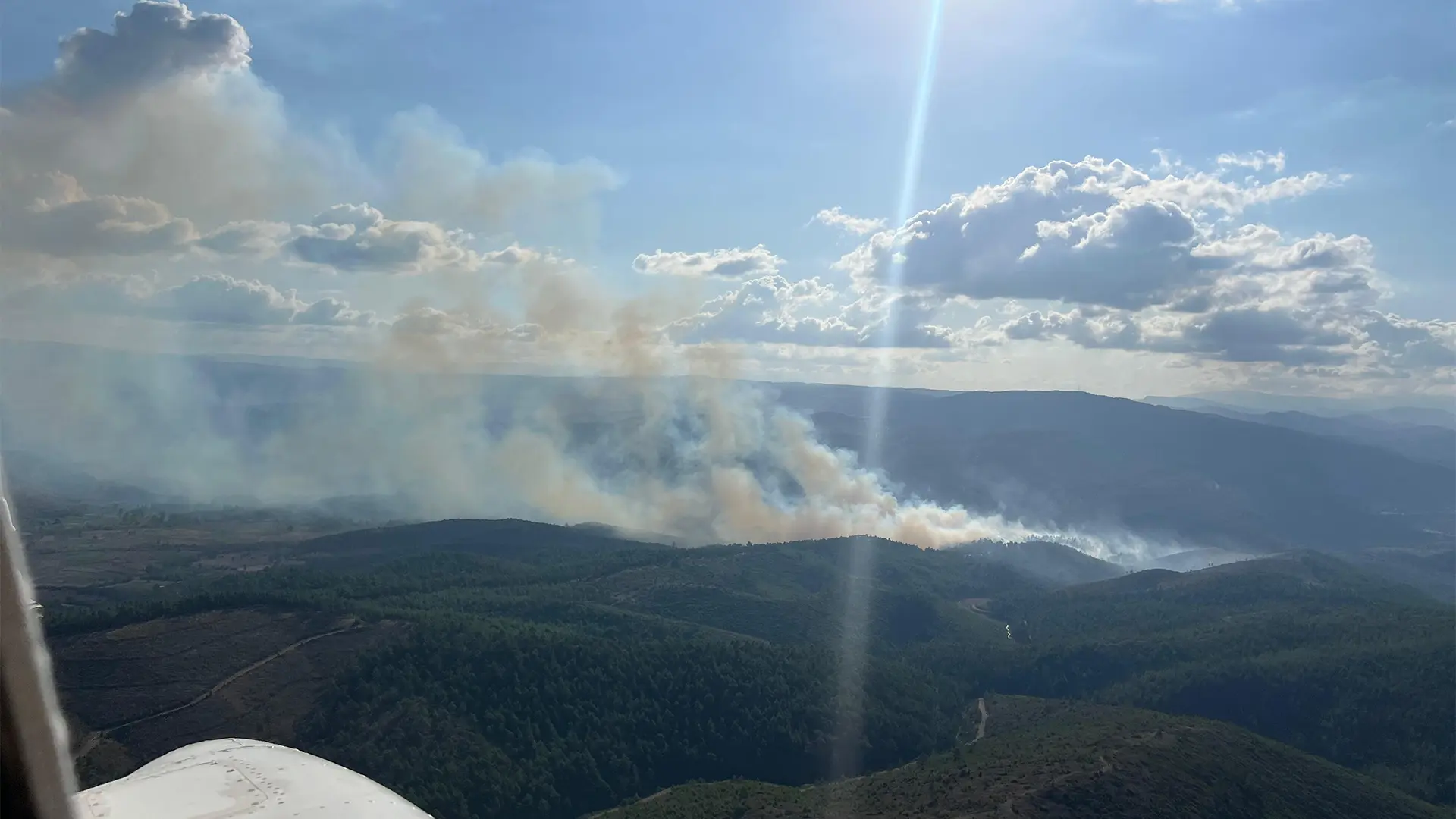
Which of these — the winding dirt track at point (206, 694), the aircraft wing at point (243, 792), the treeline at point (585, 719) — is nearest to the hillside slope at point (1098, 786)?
the treeline at point (585, 719)

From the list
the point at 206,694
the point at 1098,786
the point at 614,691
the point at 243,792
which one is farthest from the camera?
the point at 614,691

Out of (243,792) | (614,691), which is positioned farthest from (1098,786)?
(243,792)

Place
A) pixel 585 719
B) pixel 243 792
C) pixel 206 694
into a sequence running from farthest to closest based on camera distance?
1. pixel 585 719
2. pixel 206 694
3. pixel 243 792

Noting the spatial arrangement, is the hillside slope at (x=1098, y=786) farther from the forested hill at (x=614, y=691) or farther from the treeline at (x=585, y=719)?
the treeline at (x=585, y=719)

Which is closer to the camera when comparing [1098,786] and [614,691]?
[1098,786]

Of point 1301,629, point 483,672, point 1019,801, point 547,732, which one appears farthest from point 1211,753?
point 1301,629

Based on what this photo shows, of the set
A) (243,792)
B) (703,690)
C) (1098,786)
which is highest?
(243,792)

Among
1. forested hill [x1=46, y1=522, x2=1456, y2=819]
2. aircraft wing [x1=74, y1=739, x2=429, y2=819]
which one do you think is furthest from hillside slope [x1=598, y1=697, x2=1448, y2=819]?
aircraft wing [x1=74, y1=739, x2=429, y2=819]

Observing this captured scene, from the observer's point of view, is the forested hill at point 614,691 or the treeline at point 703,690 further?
the treeline at point 703,690

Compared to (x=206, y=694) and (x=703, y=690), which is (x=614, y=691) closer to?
(x=703, y=690)
